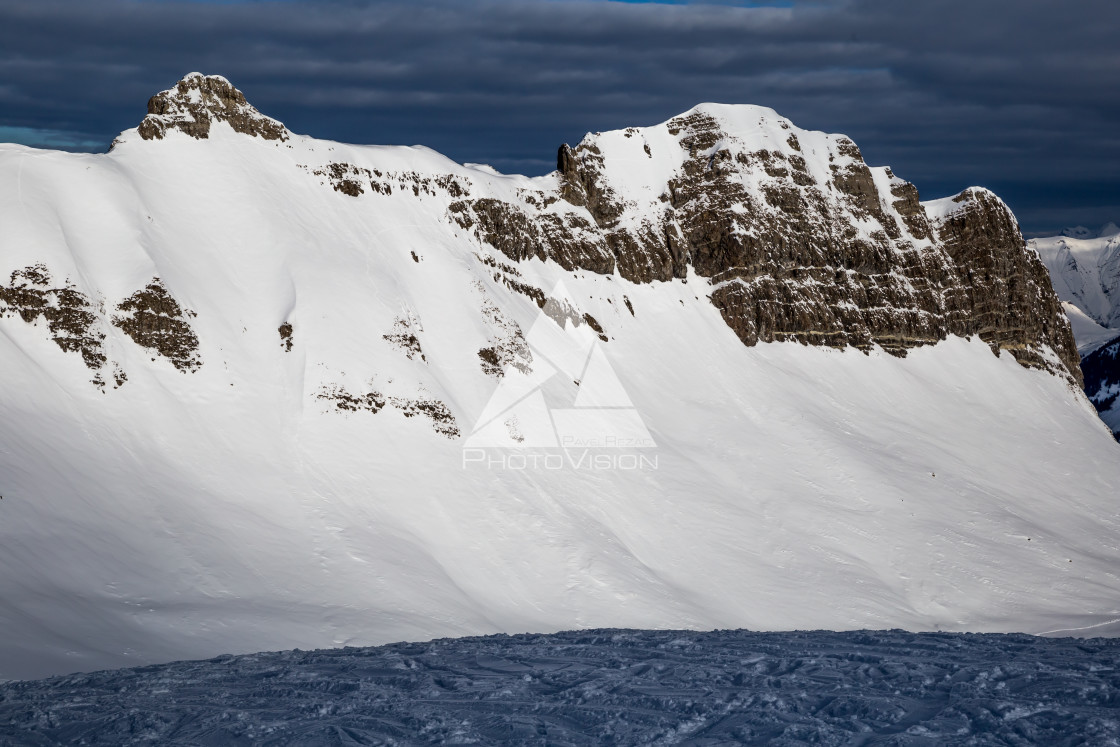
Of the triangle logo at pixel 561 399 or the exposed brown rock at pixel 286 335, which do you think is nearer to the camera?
the exposed brown rock at pixel 286 335

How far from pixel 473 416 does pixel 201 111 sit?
23711 mm

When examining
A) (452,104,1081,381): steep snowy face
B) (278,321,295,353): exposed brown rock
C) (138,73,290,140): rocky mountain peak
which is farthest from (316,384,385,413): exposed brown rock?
(452,104,1081,381): steep snowy face

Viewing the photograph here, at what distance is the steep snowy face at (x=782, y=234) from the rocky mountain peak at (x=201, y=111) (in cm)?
1385

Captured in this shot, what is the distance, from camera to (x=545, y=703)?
27.8 meters

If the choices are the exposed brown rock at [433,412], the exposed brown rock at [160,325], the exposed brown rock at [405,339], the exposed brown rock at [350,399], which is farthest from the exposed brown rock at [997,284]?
the exposed brown rock at [160,325]

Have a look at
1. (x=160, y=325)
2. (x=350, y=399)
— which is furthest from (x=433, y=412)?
(x=160, y=325)

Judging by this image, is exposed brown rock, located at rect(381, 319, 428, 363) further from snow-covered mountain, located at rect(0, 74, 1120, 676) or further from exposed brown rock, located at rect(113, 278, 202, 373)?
exposed brown rock, located at rect(113, 278, 202, 373)

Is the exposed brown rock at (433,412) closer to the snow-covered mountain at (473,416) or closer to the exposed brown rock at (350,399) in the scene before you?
the snow-covered mountain at (473,416)

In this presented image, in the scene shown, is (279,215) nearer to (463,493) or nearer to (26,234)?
(26,234)

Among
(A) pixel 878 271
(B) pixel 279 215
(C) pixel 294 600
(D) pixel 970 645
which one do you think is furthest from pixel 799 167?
(C) pixel 294 600

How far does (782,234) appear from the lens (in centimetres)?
9312

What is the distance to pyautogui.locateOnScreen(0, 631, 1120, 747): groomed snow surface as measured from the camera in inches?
971

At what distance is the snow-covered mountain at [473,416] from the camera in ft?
135

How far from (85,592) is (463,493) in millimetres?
21294
